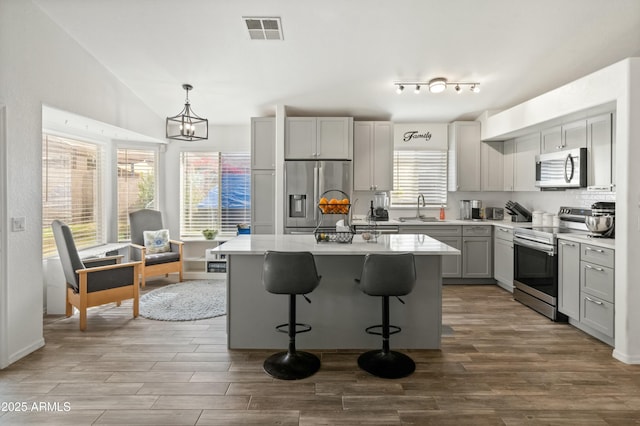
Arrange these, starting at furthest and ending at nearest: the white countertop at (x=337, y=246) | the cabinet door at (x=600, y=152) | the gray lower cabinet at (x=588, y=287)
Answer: the cabinet door at (x=600, y=152), the gray lower cabinet at (x=588, y=287), the white countertop at (x=337, y=246)

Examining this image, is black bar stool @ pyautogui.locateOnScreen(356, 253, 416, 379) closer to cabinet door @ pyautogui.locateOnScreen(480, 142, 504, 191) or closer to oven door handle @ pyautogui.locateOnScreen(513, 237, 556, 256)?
oven door handle @ pyautogui.locateOnScreen(513, 237, 556, 256)

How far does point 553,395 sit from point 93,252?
507cm

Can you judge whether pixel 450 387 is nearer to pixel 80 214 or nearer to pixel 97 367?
pixel 97 367

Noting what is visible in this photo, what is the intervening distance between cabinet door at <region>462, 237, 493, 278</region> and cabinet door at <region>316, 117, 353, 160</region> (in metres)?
2.16

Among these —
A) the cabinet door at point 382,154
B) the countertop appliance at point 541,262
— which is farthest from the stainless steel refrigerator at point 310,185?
the countertop appliance at point 541,262

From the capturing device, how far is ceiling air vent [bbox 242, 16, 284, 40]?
3.36 m

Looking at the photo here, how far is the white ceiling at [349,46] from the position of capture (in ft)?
10.5

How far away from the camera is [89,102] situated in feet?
13.1

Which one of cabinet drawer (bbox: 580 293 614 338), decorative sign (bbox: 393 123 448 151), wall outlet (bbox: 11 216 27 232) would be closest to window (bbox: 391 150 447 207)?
decorative sign (bbox: 393 123 448 151)

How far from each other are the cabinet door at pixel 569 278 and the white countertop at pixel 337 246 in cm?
147

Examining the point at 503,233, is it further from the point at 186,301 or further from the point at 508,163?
the point at 186,301

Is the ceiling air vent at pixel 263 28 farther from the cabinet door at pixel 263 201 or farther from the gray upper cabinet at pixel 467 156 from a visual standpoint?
the gray upper cabinet at pixel 467 156

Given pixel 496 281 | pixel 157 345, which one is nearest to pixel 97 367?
pixel 157 345

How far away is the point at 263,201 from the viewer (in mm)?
5488
